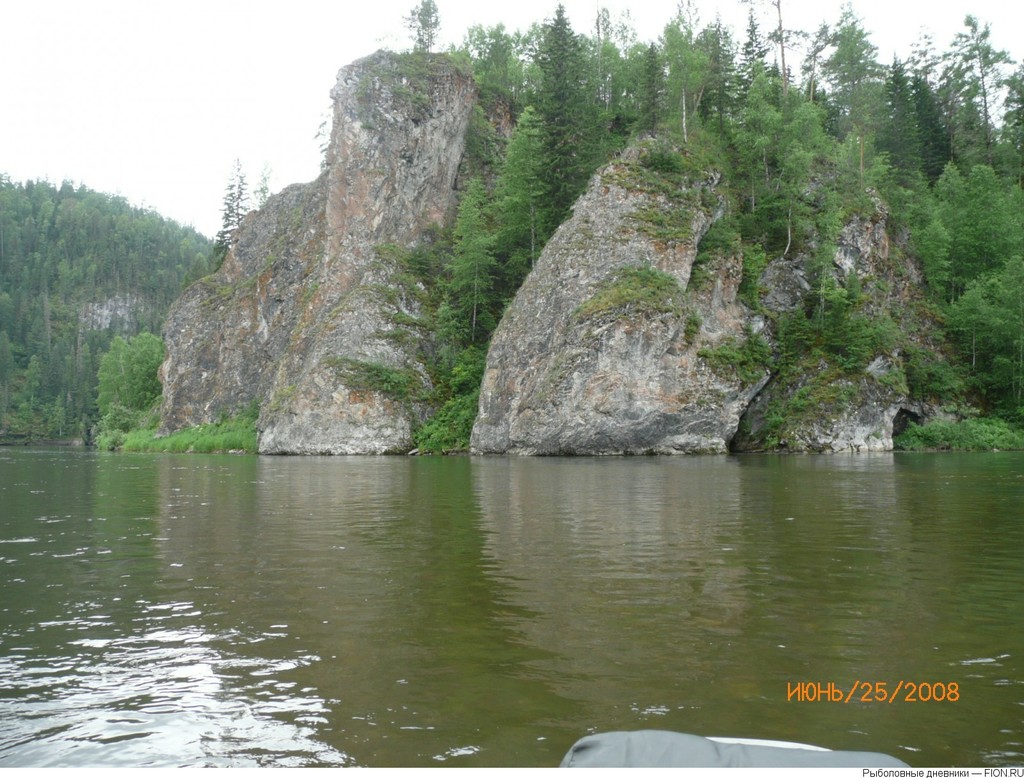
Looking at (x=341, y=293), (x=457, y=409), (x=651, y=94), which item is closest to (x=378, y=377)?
(x=457, y=409)

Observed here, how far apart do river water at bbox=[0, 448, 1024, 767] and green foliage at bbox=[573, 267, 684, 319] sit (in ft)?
88.2

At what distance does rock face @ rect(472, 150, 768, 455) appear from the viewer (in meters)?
39.3

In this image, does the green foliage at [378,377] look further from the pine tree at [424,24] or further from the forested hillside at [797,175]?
the pine tree at [424,24]

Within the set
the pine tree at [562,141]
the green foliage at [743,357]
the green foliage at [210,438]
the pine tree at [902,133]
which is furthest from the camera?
the pine tree at [902,133]

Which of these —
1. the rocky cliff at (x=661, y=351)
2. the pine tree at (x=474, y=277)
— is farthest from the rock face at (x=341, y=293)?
the rocky cliff at (x=661, y=351)

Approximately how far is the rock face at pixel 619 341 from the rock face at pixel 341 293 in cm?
955

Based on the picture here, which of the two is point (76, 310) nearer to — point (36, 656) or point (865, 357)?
point (865, 357)

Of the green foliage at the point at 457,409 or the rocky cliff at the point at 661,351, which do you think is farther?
the green foliage at the point at 457,409

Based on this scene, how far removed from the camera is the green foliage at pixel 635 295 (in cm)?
4038

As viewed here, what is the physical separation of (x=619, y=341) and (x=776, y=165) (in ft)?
74.4

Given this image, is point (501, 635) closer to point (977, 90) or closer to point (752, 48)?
point (752, 48)

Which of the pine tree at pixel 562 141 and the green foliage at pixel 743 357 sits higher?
the pine tree at pixel 562 141

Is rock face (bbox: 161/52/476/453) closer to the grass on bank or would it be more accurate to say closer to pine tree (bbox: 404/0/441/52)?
the grass on bank

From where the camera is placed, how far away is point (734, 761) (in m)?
3.08
